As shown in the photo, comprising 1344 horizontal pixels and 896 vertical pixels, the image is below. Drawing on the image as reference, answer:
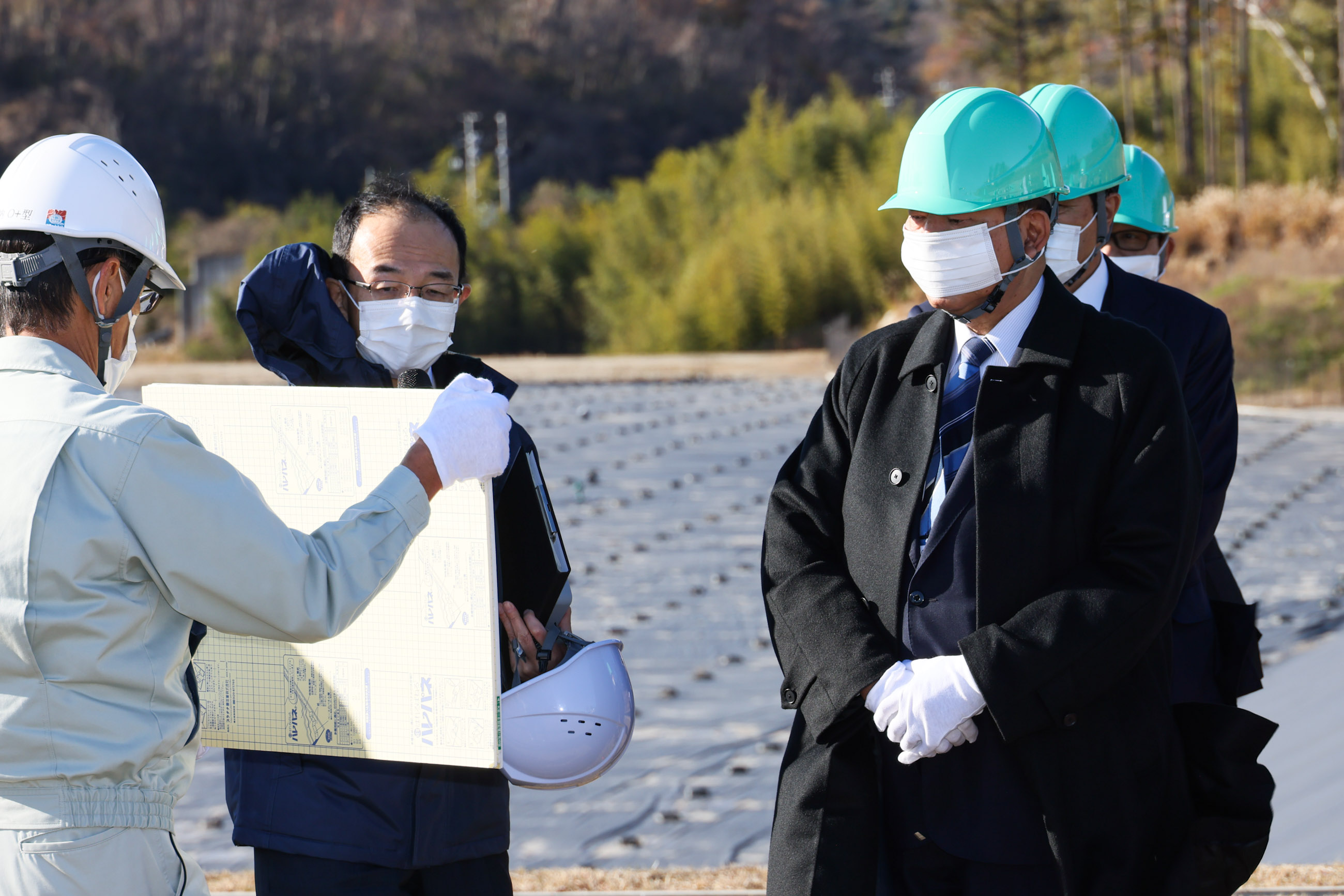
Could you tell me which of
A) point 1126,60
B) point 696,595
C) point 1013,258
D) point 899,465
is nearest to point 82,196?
point 899,465

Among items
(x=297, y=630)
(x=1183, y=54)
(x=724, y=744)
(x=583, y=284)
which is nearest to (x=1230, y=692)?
(x=297, y=630)

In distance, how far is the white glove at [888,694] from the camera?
1.72 meters

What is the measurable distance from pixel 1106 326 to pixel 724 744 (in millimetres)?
3080

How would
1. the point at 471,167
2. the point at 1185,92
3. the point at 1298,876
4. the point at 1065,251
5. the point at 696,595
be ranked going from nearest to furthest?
1. the point at 1065,251
2. the point at 1298,876
3. the point at 696,595
4. the point at 1185,92
5. the point at 471,167

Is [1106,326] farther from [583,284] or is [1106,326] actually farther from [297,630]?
[583,284]

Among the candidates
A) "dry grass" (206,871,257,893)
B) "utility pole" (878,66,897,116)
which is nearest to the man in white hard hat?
"dry grass" (206,871,257,893)

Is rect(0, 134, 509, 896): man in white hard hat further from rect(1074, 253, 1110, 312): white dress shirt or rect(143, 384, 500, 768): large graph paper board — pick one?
rect(1074, 253, 1110, 312): white dress shirt

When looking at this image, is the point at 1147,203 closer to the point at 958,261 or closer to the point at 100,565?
the point at 958,261

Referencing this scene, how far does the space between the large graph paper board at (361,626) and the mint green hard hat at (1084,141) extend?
1.38 metres

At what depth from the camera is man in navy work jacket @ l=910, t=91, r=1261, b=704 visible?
220 centimetres

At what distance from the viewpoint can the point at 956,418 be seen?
185 cm

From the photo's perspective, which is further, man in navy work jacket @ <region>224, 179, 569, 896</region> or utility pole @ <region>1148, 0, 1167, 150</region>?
utility pole @ <region>1148, 0, 1167, 150</region>

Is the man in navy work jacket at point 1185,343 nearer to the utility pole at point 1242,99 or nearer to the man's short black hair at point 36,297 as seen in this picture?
the man's short black hair at point 36,297

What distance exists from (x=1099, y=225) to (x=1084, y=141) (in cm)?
17
